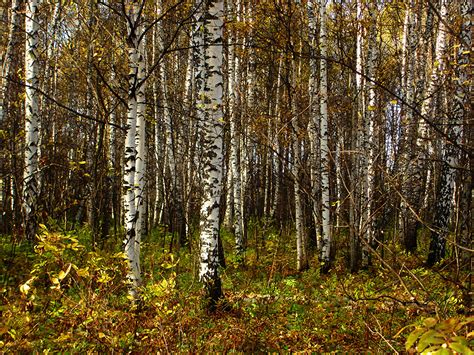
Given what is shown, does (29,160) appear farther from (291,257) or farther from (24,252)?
(291,257)

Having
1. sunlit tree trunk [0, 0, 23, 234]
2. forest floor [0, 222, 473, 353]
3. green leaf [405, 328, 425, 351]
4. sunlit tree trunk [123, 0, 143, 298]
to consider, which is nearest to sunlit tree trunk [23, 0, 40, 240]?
sunlit tree trunk [0, 0, 23, 234]

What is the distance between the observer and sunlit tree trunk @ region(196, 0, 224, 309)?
584 centimetres

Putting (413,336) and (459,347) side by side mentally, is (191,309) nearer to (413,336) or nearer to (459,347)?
(413,336)

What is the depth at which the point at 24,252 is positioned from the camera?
23.4 feet

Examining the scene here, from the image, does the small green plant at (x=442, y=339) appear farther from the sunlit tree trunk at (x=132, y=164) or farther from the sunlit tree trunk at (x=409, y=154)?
the sunlit tree trunk at (x=409, y=154)

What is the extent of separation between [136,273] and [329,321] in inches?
124

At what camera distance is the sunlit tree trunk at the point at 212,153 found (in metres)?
5.84

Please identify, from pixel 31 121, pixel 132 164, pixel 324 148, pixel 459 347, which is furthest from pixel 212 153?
pixel 459 347

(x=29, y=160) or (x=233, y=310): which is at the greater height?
(x=29, y=160)

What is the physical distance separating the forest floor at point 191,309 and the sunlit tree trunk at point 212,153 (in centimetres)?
39

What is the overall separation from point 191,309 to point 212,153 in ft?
8.16

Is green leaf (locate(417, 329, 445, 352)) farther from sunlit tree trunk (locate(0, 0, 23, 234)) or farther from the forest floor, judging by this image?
sunlit tree trunk (locate(0, 0, 23, 234))

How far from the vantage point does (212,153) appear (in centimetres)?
595

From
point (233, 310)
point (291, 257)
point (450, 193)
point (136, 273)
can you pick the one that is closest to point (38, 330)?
point (136, 273)
